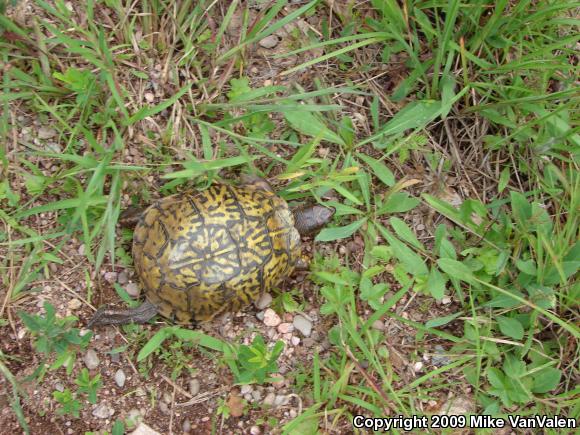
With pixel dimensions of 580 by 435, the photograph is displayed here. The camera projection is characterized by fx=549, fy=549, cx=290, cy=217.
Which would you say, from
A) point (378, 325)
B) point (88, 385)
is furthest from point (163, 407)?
point (378, 325)

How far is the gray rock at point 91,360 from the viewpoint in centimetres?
257

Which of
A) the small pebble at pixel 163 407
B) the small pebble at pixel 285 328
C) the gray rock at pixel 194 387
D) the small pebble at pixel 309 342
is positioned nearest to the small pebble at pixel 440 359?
the small pebble at pixel 309 342

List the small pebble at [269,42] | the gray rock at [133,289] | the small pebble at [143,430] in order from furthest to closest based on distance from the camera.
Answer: the small pebble at [269,42] < the gray rock at [133,289] < the small pebble at [143,430]

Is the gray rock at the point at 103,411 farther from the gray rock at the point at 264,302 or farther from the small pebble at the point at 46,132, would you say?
the small pebble at the point at 46,132

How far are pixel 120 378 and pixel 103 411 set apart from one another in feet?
0.53

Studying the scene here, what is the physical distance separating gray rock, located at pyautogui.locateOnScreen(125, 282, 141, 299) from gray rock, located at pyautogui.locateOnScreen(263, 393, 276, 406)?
0.79 metres

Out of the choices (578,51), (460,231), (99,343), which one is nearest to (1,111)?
(99,343)

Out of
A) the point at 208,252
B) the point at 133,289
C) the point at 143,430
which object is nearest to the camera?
the point at 208,252

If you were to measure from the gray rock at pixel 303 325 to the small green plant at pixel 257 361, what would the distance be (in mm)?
187

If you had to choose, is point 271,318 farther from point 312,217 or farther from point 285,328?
point 312,217

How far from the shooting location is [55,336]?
2426 millimetres

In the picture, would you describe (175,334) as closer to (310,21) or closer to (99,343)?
(99,343)

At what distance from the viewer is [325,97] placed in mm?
2760

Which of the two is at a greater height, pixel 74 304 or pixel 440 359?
pixel 74 304
